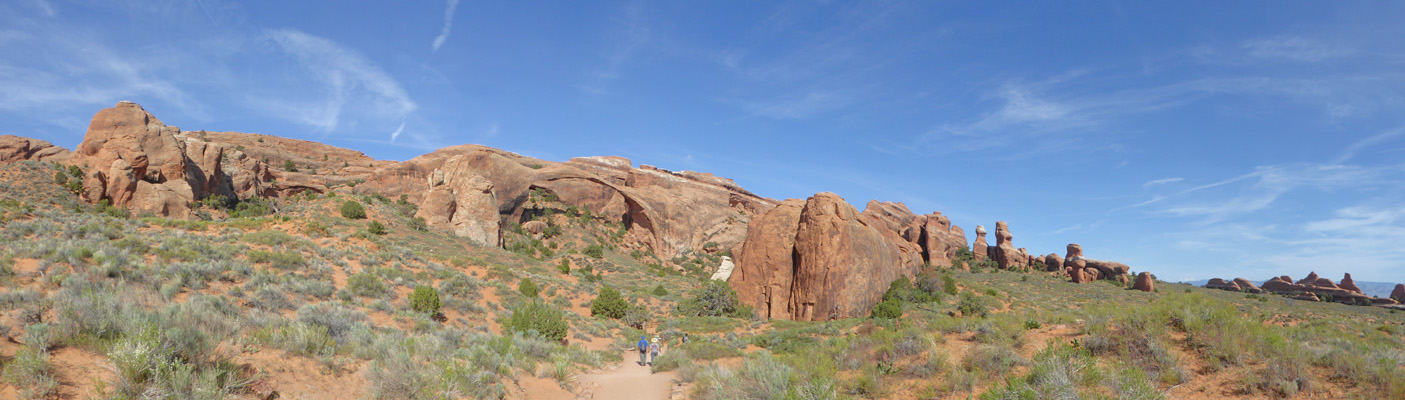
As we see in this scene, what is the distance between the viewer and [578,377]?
12031 millimetres

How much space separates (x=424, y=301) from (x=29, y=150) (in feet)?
165

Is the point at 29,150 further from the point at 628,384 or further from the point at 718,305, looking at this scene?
the point at 628,384

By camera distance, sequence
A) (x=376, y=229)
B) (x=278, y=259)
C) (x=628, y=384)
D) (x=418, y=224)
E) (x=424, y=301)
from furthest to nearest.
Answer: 1. (x=418, y=224)
2. (x=376, y=229)
3. (x=278, y=259)
4. (x=424, y=301)
5. (x=628, y=384)

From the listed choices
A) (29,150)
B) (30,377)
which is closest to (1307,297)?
(30,377)

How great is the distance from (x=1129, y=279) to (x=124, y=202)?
83.6 meters

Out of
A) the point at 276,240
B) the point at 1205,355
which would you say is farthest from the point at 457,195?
the point at 1205,355

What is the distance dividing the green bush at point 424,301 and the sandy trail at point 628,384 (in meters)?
6.83

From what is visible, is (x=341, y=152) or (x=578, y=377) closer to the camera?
(x=578, y=377)

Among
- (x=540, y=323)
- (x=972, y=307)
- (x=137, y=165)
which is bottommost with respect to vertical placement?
(x=540, y=323)

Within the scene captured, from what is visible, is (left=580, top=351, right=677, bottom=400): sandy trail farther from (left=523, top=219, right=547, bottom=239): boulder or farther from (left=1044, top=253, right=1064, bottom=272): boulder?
(left=1044, top=253, right=1064, bottom=272): boulder

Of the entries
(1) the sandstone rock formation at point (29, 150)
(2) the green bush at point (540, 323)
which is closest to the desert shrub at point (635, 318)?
(2) the green bush at point (540, 323)

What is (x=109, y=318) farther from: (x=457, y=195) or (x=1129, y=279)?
(x=1129, y=279)

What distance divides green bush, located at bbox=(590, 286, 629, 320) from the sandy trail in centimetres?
937

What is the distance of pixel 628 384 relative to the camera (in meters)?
12.3
